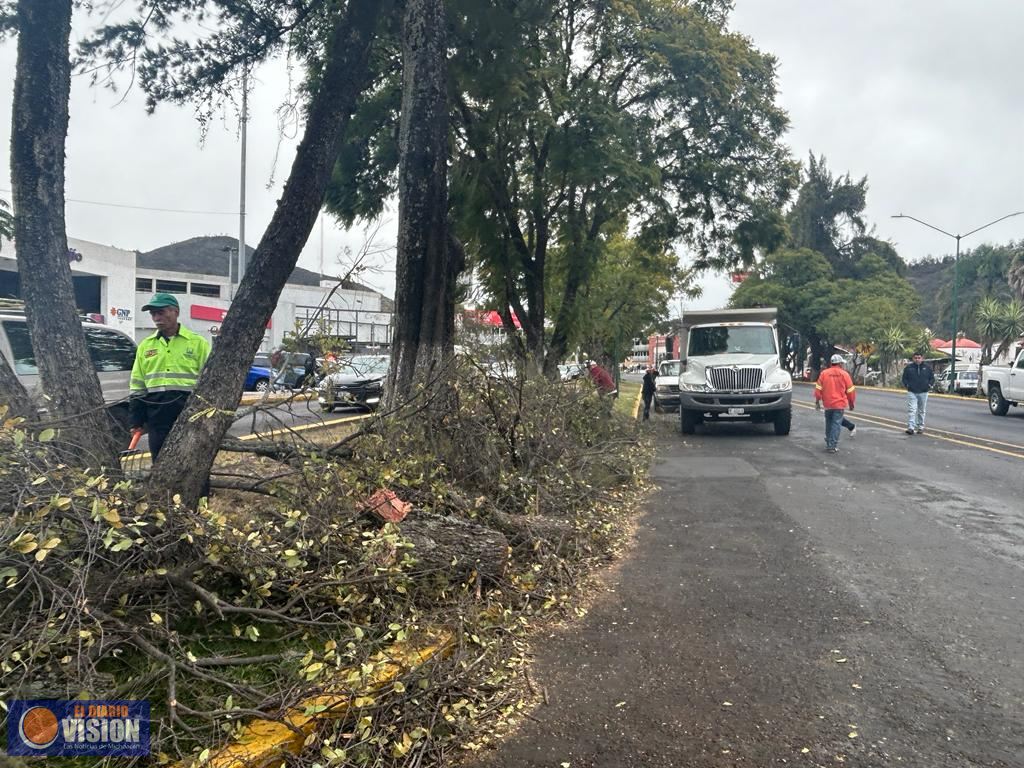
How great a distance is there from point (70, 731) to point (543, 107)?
39.6 ft

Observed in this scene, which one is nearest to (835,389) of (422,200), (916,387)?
(916,387)

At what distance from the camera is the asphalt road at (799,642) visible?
11.4ft

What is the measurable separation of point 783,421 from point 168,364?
13.1 m

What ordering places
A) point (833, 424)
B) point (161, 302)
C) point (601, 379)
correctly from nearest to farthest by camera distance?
1. point (161, 302)
2. point (833, 424)
3. point (601, 379)

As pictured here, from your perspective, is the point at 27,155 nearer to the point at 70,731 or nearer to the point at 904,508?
the point at 70,731

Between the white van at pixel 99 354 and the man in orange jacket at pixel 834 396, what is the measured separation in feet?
34.4

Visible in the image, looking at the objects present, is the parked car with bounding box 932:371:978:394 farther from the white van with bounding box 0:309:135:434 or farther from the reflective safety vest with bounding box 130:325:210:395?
the reflective safety vest with bounding box 130:325:210:395

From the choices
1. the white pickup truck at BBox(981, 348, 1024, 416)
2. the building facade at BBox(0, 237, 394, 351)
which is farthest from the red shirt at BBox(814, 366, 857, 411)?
the white pickup truck at BBox(981, 348, 1024, 416)

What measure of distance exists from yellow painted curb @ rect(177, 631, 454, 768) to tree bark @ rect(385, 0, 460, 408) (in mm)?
4500

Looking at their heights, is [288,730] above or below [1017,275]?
below

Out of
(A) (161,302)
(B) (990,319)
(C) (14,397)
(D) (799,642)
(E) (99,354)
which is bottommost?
(D) (799,642)

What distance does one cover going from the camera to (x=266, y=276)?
5.28 metres

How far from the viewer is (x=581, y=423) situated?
10414 millimetres

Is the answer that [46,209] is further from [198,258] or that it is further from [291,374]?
[198,258]
